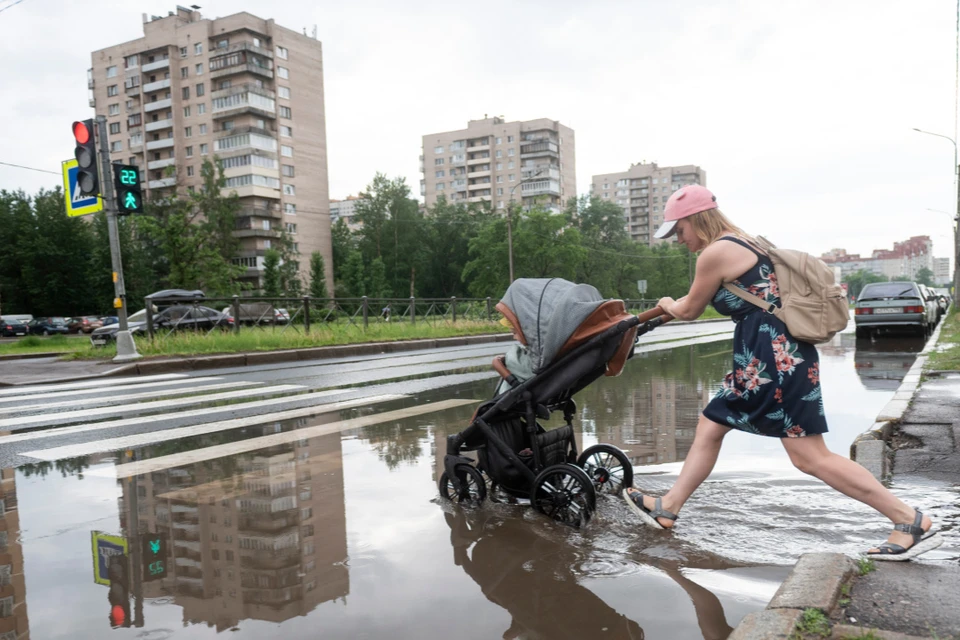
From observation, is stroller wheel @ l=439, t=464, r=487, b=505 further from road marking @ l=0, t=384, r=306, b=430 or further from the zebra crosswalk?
road marking @ l=0, t=384, r=306, b=430

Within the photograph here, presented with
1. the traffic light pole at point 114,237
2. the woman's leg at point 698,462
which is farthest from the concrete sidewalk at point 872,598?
the traffic light pole at point 114,237

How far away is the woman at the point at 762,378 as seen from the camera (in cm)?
333

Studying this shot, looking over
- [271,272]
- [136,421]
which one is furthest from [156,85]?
[136,421]

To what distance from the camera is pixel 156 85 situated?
251 ft

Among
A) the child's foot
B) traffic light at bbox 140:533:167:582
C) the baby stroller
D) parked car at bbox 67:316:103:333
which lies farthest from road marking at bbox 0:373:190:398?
parked car at bbox 67:316:103:333

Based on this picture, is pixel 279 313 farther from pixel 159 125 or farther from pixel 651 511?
pixel 159 125

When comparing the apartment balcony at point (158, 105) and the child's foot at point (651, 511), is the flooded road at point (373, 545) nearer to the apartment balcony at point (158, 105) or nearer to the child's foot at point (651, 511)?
the child's foot at point (651, 511)

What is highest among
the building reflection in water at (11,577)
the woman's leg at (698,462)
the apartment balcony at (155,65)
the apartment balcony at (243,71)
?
the apartment balcony at (155,65)

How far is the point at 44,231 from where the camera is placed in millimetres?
60094

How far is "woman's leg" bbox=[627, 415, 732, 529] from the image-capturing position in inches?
148

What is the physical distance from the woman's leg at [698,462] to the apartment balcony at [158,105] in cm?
8228

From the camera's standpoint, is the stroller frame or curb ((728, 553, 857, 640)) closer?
curb ((728, 553, 857, 640))

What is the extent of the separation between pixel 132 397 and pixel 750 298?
353 inches

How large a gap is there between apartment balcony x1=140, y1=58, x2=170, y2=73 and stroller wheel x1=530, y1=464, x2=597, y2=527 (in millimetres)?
82375
